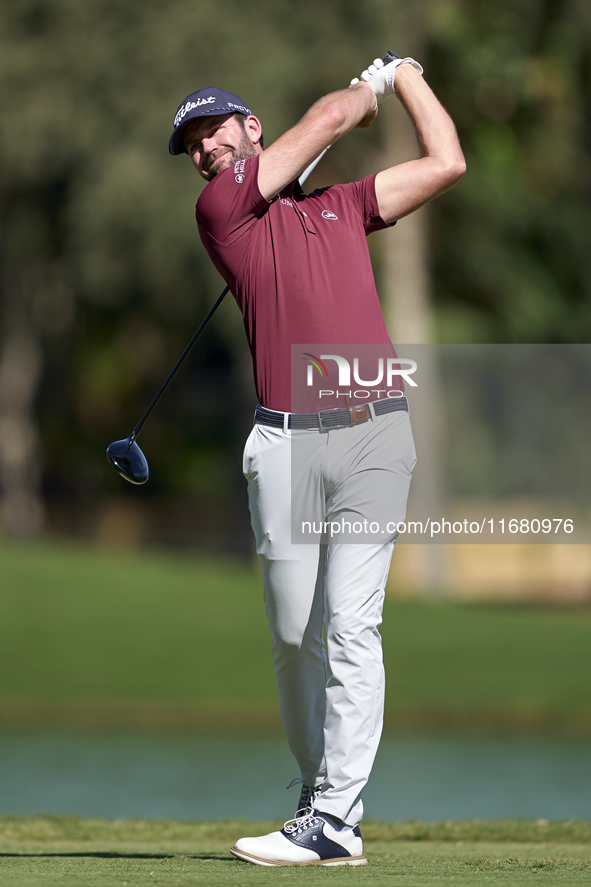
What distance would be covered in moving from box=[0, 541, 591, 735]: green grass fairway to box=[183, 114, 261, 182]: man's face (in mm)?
7923

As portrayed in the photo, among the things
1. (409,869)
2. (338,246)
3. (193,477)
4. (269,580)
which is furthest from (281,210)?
(193,477)

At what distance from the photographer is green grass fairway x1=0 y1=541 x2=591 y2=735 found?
11477 millimetres

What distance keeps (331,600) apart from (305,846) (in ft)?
2.22

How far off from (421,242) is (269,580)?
630 inches

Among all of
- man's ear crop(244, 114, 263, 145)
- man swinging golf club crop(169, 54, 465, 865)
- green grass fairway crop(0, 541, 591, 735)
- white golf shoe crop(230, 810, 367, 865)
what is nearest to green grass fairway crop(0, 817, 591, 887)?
white golf shoe crop(230, 810, 367, 865)

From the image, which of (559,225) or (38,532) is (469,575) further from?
(38,532)

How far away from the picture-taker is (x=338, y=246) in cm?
365

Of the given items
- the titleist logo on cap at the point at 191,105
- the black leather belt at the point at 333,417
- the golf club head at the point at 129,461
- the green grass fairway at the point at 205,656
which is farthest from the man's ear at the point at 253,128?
the green grass fairway at the point at 205,656

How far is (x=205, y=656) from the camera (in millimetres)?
13125

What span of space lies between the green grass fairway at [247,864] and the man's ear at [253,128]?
2131mm

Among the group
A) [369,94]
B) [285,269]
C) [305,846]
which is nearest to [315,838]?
[305,846]

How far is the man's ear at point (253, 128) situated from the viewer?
381 cm

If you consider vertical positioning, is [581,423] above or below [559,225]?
below

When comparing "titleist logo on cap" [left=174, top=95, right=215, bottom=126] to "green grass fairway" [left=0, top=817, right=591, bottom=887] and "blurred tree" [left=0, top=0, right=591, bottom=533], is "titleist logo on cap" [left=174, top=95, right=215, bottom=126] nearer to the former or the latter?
"green grass fairway" [left=0, top=817, right=591, bottom=887]
